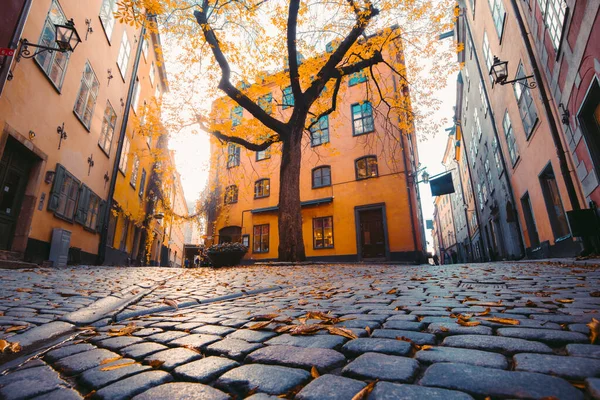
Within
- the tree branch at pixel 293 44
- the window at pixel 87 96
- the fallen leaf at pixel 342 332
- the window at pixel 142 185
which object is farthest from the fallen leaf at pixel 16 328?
the window at pixel 142 185

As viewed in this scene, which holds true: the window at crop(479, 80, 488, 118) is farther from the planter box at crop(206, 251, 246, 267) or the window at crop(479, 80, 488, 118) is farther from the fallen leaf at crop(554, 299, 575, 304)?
the fallen leaf at crop(554, 299, 575, 304)

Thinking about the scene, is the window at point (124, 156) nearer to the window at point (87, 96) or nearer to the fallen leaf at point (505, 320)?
the window at point (87, 96)

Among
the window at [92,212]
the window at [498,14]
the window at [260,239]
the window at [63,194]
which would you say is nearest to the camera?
the window at [63,194]

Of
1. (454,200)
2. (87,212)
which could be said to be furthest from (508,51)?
(454,200)

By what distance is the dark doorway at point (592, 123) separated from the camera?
657 cm

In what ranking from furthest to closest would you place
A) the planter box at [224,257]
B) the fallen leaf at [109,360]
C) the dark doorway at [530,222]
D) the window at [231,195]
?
the window at [231,195], the dark doorway at [530,222], the planter box at [224,257], the fallen leaf at [109,360]

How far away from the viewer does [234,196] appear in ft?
66.4

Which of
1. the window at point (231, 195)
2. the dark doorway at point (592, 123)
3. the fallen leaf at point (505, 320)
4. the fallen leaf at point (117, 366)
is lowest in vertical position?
the fallen leaf at point (117, 366)

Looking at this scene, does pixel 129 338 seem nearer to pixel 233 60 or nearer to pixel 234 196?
pixel 233 60

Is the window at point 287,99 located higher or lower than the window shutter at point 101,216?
higher

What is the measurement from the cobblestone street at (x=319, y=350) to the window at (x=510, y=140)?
11.3 metres

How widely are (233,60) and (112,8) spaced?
4.97 meters

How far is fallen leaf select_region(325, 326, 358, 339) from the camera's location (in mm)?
1696

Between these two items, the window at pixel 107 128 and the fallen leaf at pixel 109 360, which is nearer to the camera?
the fallen leaf at pixel 109 360
